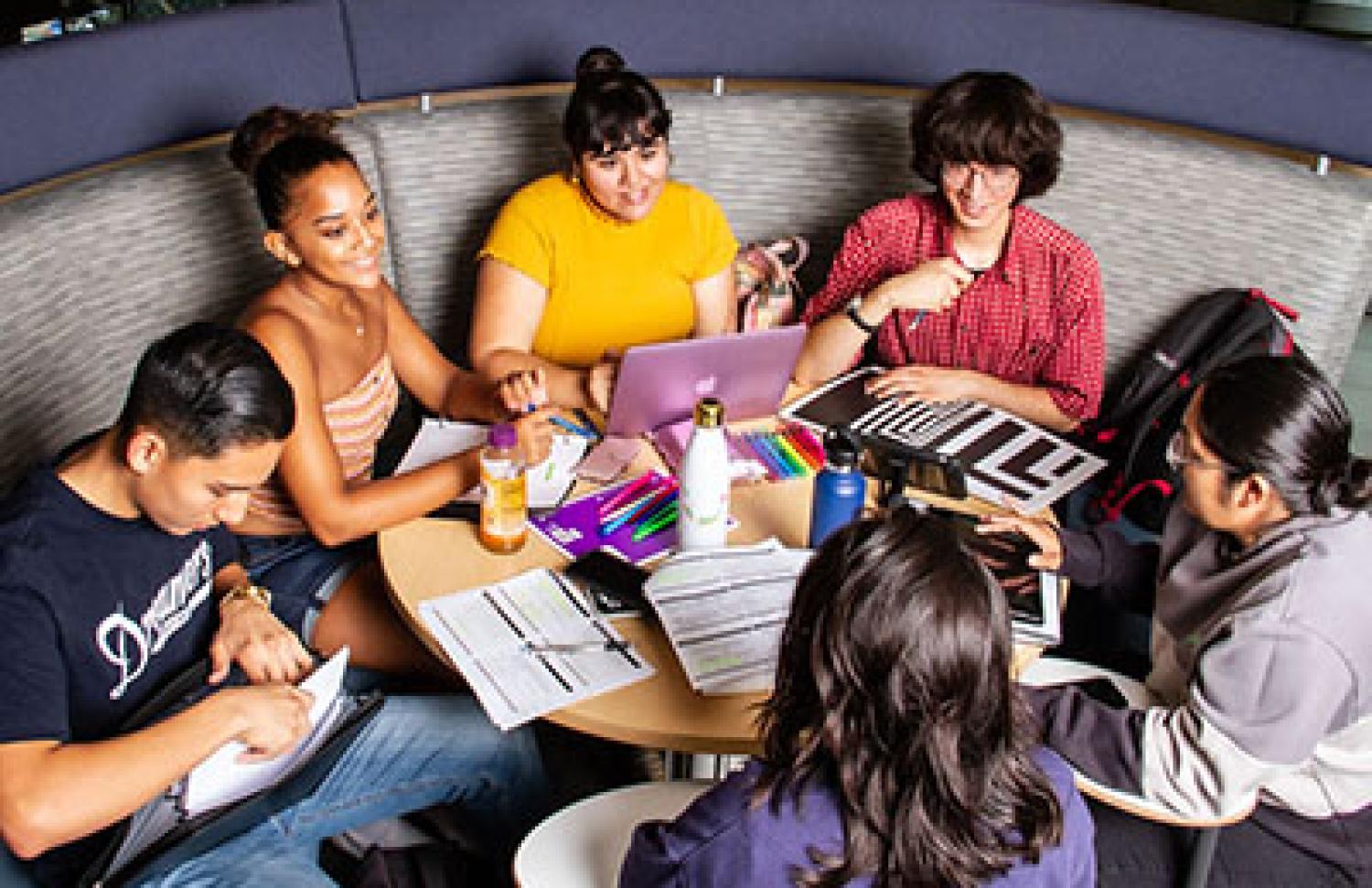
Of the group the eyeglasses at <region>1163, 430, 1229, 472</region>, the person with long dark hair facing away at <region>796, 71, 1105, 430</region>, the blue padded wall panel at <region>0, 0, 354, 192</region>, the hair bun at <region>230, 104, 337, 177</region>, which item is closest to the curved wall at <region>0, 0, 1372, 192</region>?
the blue padded wall panel at <region>0, 0, 354, 192</region>

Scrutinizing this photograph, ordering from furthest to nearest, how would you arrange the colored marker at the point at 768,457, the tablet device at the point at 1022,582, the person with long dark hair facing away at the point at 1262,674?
the colored marker at the point at 768,457, the tablet device at the point at 1022,582, the person with long dark hair facing away at the point at 1262,674

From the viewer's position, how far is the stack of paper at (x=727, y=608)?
1.69 meters

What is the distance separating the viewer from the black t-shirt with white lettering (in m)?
1.49

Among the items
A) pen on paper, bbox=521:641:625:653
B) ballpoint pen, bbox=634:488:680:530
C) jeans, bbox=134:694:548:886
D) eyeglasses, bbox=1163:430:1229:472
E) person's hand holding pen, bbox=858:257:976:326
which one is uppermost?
eyeglasses, bbox=1163:430:1229:472

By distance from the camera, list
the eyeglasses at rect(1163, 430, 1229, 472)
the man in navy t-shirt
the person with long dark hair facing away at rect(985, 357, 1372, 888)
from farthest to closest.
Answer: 1. the eyeglasses at rect(1163, 430, 1229, 472)
2. the person with long dark hair facing away at rect(985, 357, 1372, 888)
3. the man in navy t-shirt

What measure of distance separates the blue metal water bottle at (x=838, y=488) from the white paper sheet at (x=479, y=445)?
1.36 ft

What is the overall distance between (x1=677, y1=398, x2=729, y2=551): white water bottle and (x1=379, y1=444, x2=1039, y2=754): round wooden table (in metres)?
0.08

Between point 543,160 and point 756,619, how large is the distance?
5.41 feet

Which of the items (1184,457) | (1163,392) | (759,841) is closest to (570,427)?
(1184,457)

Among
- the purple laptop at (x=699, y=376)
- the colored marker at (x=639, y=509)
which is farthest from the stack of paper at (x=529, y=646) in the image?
the purple laptop at (x=699, y=376)

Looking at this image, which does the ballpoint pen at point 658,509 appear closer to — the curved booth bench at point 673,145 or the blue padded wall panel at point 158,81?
the curved booth bench at point 673,145

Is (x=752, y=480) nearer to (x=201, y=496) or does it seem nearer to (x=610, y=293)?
(x=610, y=293)

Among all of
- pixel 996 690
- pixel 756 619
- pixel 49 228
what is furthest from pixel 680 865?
pixel 49 228

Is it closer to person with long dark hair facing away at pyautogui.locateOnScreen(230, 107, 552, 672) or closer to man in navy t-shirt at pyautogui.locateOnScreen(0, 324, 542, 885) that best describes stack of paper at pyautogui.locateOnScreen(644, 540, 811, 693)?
person with long dark hair facing away at pyautogui.locateOnScreen(230, 107, 552, 672)
